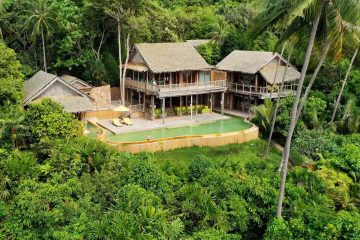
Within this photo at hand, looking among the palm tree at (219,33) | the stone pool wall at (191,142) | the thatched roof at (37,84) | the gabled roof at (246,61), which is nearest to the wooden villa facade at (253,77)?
the gabled roof at (246,61)

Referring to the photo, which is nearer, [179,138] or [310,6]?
[310,6]

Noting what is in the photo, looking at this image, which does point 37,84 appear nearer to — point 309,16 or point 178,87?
point 178,87

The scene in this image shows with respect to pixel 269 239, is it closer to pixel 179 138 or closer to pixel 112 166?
pixel 112 166

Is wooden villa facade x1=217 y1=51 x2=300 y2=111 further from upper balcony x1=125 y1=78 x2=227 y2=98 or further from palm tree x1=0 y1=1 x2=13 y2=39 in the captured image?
palm tree x1=0 y1=1 x2=13 y2=39

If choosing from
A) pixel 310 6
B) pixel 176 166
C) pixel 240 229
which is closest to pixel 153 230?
pixel 240 229

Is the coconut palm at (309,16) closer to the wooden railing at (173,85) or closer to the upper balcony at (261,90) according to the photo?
the wooden railing at (173,85)
